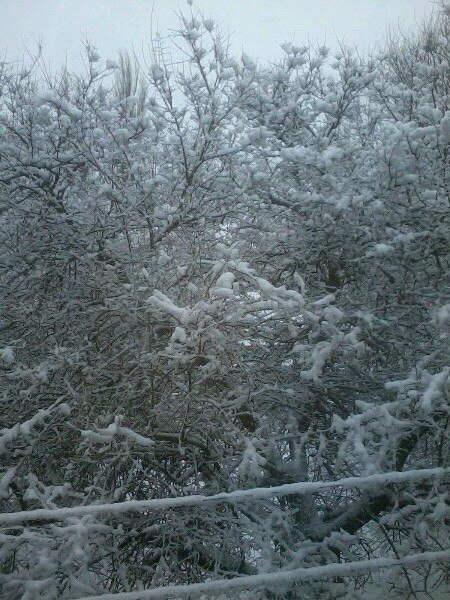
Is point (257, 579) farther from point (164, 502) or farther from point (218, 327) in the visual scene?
point (218, 327)

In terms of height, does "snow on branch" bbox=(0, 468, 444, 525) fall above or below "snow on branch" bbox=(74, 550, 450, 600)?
above

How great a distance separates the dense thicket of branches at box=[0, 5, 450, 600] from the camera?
375 cm

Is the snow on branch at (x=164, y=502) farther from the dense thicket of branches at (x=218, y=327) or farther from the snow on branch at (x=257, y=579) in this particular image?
the dense thicket of branches at (x=218, y=327)

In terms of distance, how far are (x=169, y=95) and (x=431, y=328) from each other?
2674 mm

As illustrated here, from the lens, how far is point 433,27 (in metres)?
10.6

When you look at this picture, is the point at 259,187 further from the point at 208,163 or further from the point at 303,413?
the point at 303,413

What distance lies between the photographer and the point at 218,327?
153 inches

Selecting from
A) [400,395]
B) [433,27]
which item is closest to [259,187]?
[400,395]

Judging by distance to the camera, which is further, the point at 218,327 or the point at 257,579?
the point at 218,327

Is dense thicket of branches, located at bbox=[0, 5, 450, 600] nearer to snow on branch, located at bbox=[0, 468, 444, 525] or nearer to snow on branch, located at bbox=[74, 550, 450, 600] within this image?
snow on branch, located at bbox=[74, 550, 450, 600]

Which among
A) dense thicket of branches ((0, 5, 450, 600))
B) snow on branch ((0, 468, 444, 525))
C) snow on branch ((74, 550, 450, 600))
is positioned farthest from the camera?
dense thicket of branches ((0, 5, 450, 600))

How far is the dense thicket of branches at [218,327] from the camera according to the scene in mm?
3752

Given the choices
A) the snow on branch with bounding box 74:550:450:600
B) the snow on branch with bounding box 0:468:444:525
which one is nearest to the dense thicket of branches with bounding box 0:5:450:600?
the snow on branch with bounding box 74:550:450:600

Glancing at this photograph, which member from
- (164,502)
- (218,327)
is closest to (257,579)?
(164,502)
